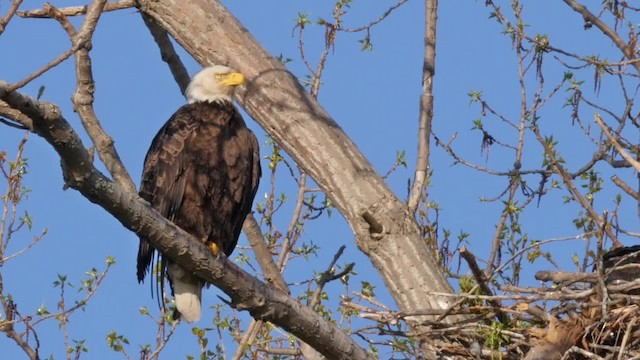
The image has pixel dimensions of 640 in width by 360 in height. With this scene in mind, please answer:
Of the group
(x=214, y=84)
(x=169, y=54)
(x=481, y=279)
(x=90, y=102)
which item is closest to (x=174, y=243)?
(x=90, y=102)

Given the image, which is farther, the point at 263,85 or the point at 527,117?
the point at 527,117

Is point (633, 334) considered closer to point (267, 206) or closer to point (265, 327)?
point (265, 327)

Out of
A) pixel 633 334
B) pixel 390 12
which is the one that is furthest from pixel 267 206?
pixel 633 334

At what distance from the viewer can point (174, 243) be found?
464 cm

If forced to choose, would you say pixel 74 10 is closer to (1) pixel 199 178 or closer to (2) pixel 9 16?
(1) pixel 199 178

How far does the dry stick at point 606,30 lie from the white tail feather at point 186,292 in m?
2.64

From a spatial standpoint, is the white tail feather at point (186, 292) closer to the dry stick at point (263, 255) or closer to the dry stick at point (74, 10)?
the dry stick at point (263, 255)

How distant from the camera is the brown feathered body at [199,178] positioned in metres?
6.45

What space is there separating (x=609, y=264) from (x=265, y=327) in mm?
2153

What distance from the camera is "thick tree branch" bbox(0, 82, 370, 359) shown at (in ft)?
12.9

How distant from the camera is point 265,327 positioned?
22.8 ft

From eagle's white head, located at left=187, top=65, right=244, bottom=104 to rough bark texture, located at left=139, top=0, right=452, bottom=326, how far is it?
74 millimetres

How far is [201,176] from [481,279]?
6.47 ft

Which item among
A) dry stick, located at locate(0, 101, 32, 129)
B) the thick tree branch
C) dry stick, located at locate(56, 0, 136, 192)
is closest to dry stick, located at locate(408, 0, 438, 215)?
the thick tree branch
